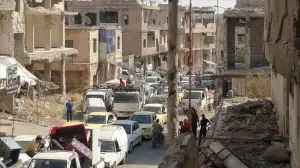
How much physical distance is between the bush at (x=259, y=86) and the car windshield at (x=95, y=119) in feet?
19.9

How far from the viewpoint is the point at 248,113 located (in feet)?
47.3

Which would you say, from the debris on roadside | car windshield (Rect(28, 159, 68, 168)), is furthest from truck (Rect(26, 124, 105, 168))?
the debris on roadside

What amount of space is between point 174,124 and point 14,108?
1462 centimetres

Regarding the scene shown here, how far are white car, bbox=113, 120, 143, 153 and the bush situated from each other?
461 centimetres

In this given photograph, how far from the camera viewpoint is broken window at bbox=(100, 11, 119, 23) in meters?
60.2

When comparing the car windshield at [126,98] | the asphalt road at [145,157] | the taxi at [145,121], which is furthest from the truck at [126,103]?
the asphalt road at [145,157]

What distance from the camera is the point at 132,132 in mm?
24641

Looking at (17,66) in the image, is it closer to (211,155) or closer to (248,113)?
(248,113)

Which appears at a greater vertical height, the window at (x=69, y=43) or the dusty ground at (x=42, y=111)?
the window at (x=69, y=43)

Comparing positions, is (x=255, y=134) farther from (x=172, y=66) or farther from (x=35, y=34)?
(x=35, y=34)

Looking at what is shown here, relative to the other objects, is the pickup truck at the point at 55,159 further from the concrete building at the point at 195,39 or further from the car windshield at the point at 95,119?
the concrete building at the point at 195,39

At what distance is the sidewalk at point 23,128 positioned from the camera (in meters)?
25.7

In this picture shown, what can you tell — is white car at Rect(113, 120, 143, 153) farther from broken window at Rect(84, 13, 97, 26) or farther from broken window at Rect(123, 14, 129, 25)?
broken window at Rect(84, 13, 97, 26)

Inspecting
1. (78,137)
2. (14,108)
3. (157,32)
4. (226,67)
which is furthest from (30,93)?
(157,32)
